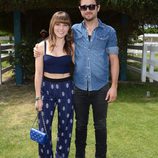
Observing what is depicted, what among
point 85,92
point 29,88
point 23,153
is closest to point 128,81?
point 29,88

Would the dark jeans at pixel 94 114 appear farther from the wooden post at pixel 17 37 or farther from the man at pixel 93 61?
the wooden post at pixel 17 37

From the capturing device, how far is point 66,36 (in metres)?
4.64

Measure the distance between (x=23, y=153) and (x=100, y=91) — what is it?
1.76m

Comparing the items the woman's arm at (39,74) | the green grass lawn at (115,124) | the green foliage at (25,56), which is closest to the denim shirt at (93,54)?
the woman's arm at (39,74)

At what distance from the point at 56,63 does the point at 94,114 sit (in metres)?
0.80

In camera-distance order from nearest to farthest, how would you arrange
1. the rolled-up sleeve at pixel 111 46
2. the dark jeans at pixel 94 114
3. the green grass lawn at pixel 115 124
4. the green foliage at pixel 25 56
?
the rolled-up sleeve at pixel 111 46, the dark jeans at pixel 94 114, the green grass lawn at pixel 115 124, the green foliage at pixel 25 56

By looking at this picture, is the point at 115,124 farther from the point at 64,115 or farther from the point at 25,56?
the point at 25,56

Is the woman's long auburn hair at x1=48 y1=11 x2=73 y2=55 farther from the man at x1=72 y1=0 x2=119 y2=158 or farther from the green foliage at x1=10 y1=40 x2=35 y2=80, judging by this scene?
the green foliage at x1=10 y1=40 x2=35 y2=80

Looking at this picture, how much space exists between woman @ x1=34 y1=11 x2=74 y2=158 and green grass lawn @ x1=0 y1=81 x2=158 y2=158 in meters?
1.16

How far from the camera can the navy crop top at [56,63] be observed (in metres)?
4.57

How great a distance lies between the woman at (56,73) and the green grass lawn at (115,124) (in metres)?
1.16

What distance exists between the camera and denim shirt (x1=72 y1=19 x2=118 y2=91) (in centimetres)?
464

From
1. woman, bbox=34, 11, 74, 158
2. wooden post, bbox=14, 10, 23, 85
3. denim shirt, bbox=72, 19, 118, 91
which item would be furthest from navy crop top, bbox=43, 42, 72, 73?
wooden post, bbox=14, 10, 23, 85

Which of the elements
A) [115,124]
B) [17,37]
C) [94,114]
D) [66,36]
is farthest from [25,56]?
[66,36]
